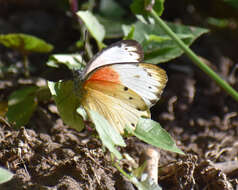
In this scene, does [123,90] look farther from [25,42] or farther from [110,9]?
[110,9]

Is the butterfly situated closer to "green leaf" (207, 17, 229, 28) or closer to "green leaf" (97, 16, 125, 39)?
"green leaf" (97, 16, 125, 39)

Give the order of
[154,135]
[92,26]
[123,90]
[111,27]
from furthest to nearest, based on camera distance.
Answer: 1. [111,27]
2. [92,26]
3. [123,90]
4. [154,135]

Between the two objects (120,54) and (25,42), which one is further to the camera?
(25,42)

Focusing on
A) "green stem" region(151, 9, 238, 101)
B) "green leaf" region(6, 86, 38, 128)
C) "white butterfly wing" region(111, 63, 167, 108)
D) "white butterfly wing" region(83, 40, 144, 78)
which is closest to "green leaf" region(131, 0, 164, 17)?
"green stem" region(151, 9, 238, 101)

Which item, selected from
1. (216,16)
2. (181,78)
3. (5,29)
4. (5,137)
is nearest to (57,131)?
(5,137)

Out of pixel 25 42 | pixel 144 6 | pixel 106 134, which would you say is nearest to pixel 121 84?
pixel 106 134

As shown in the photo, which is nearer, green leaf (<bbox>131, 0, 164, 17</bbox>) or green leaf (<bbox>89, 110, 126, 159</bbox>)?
green leaf (<bbox>89, 110, 126, 159</bbox>)

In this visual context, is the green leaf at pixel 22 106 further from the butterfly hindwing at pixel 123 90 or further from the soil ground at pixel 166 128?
the butterfly hindwing at pixel 123 90
